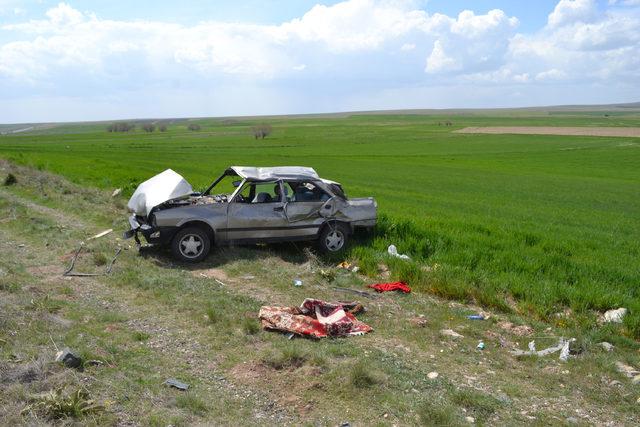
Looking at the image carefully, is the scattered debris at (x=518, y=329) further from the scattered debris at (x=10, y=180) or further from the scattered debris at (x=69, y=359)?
the scattered debris at (x=10, y=180)

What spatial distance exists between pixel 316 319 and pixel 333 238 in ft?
12.7

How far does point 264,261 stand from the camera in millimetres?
9750

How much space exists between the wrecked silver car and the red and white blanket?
3.25 meters

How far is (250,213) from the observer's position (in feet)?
33.2

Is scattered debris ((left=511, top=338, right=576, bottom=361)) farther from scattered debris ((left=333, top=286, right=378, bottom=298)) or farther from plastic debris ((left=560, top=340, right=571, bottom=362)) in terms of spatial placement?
scattered debris ((left=333, top=286, right=378, bottom=298))

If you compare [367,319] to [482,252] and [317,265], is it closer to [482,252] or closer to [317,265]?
[317,265]

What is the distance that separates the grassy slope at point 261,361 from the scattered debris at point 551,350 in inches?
4.6

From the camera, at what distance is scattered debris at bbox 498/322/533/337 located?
7.08 m

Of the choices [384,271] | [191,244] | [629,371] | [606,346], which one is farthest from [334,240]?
[629,371]

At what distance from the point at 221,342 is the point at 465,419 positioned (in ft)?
8.98

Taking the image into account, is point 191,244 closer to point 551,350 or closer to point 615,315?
point 551,350

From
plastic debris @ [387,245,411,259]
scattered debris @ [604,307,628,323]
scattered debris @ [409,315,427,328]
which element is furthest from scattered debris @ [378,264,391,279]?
scattered debris @ [604,307,628,323]

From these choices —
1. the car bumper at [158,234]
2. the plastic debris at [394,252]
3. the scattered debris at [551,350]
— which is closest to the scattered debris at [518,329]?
the scattered debris at [551,350]

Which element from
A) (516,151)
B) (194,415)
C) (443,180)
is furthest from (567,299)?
(516,151)
